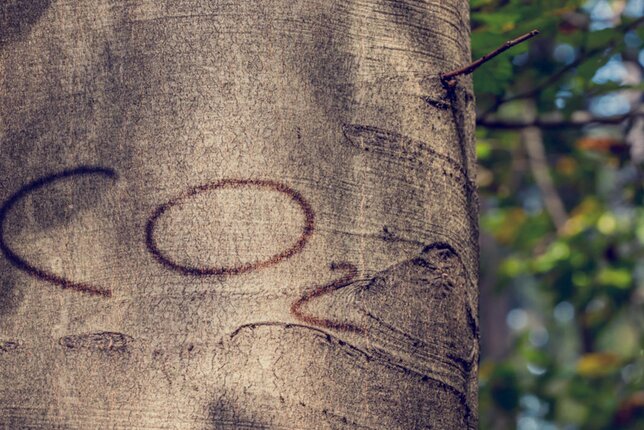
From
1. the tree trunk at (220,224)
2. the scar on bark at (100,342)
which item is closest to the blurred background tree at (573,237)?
the tree trunk at (220,224)

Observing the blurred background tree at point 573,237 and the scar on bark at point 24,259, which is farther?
the blurred background tree at point 573,237

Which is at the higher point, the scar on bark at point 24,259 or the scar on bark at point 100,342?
the scar on bark at point 24,259

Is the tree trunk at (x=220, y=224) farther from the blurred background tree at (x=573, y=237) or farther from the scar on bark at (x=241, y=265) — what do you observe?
the blurred background tree at (x=573, y=237)

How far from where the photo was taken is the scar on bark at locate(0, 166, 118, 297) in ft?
3.04

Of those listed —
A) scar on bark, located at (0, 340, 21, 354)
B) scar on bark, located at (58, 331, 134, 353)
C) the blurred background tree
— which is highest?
the blurred background tree

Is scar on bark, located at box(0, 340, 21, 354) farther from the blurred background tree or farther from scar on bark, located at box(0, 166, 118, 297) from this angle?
the blurred background tree

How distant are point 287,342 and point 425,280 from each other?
0.20 metres

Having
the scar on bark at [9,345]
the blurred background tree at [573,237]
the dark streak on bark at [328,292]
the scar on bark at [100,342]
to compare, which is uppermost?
the blurred background tree at [573,237]

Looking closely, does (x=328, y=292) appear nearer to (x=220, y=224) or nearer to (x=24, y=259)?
(x=220, y=224)

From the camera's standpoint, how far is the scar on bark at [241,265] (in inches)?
35.6

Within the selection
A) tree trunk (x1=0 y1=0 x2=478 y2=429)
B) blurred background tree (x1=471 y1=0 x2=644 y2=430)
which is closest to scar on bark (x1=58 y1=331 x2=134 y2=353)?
tree trunk (x1=0 y1=0 x2=478 y2=429)

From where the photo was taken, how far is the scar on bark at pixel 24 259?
0.93 metres

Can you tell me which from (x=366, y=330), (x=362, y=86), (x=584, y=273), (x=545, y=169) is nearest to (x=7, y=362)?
(x=366, y=330)

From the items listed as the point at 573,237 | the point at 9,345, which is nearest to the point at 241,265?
the point at 9,345
